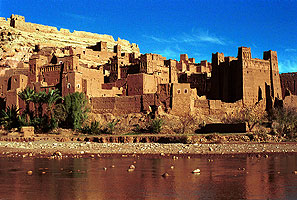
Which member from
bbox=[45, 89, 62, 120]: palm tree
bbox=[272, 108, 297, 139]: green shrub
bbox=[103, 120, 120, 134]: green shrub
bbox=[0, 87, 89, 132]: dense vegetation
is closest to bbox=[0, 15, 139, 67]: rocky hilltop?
bbox=[0, 87, 89, 132]: dense vegetation

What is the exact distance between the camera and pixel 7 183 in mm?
11867

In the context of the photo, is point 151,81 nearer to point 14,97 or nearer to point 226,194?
point 14,97

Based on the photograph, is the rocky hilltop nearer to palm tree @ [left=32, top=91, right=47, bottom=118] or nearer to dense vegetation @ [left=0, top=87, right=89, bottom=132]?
dense vegetation @ [left=0, top=87, right=89, bottom=132]

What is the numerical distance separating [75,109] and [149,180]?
87.8ft

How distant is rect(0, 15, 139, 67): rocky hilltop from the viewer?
194 feet

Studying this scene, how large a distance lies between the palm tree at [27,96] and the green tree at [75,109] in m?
4.52

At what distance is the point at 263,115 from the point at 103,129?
→ 16497 millimetres

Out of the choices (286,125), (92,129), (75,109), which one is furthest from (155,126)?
(286,125)

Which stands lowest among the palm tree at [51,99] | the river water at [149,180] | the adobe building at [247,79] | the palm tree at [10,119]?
the river water at [149,180]

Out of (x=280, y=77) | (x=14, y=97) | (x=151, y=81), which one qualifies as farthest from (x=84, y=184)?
(x=280, y=77)

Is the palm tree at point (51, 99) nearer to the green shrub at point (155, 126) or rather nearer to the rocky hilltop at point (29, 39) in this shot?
the green shrub at point (155, 126)

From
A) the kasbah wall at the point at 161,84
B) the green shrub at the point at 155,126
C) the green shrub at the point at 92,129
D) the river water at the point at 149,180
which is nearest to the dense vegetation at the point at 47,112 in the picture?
the green shrub at the point at 92,129

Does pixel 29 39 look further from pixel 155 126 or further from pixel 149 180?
pixel 149 180

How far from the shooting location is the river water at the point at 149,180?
10221 millimetres
